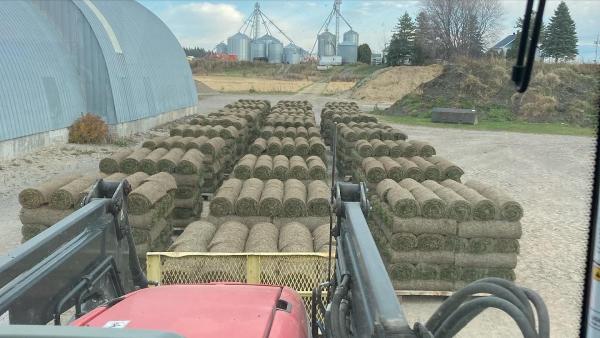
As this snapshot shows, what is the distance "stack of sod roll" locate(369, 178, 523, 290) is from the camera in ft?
27.1

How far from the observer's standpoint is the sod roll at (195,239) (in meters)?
6.65

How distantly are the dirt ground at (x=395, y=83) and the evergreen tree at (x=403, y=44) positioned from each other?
33.9ft

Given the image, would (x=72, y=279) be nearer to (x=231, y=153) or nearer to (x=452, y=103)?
(x=231, y=153)

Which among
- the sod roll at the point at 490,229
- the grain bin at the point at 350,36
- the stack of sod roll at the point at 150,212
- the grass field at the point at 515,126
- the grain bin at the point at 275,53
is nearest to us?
the sod roll at the point at 490,229

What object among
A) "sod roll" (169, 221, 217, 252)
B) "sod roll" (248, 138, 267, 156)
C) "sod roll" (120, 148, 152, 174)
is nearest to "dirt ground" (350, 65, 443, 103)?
"sod roll" (248, 138, 267, 156)

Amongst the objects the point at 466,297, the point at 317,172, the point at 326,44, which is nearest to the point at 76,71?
the point at 317,172

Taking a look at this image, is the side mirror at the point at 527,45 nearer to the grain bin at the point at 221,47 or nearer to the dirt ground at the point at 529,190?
the dirt ground at the point at 529,190

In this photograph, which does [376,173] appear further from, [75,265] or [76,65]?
[76,65]

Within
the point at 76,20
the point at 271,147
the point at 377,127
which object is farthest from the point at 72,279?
the point at 76,20

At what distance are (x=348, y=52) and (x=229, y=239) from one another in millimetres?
117213

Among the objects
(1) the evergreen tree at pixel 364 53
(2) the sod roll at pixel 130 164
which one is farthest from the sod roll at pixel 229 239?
(1) the evergreen tree at pixel 364 53

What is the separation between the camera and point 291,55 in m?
137

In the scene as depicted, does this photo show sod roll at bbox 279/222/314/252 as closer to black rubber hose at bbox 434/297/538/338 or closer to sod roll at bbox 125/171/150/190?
sod roll at bbox 125/171/150/190

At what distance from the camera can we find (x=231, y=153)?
16.2 meters
